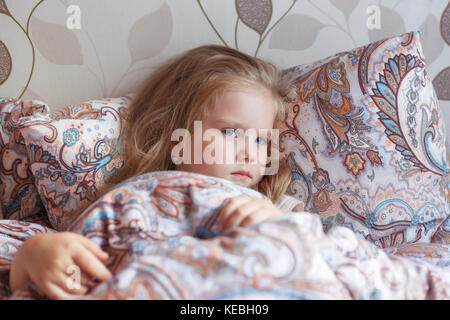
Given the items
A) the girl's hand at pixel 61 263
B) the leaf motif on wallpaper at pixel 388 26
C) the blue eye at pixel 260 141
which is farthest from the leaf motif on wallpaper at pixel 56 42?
the leaf motif on wallpaper at pixel 388 26

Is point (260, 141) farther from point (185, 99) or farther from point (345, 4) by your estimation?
point (345, 4)

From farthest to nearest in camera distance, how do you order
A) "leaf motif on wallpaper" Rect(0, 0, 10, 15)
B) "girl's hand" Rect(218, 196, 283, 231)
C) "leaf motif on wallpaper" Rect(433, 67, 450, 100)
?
"leaf motif on wallpaper" Rect(433, 67, 450, 100) < "leaf motif on wallpaper" Rect(0, 0, 10, 15) < "girl's hand" Rect(218, 196, 283, 231)

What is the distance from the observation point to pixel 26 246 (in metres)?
0.61

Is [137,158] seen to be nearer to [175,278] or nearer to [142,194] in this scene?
[142,194]

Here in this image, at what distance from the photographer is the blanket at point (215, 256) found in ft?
1.62

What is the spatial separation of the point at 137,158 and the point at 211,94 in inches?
9.2

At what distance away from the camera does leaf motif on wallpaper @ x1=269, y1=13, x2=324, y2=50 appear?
112 centimetres

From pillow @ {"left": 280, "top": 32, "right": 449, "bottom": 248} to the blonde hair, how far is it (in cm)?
9

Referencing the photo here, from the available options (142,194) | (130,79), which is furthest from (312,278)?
(130,79)

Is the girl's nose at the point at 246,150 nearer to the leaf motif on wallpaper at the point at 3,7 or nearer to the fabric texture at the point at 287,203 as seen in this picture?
the fabric texture at the point at 287,203

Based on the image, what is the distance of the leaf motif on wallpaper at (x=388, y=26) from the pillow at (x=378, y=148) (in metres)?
0.22

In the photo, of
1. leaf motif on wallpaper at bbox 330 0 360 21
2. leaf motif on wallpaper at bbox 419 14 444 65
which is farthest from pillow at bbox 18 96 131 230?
leaf motif on wallpaper at bbox 419 14 444 65

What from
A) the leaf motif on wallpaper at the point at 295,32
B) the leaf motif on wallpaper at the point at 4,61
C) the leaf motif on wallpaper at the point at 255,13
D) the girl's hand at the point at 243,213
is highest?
the leaf motif on wallpaper at the point at 255,13

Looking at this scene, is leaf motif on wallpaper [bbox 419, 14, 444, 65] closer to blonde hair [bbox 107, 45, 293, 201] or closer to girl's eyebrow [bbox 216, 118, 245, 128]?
blonde hair [bbox 107, 45, 293, 201]
